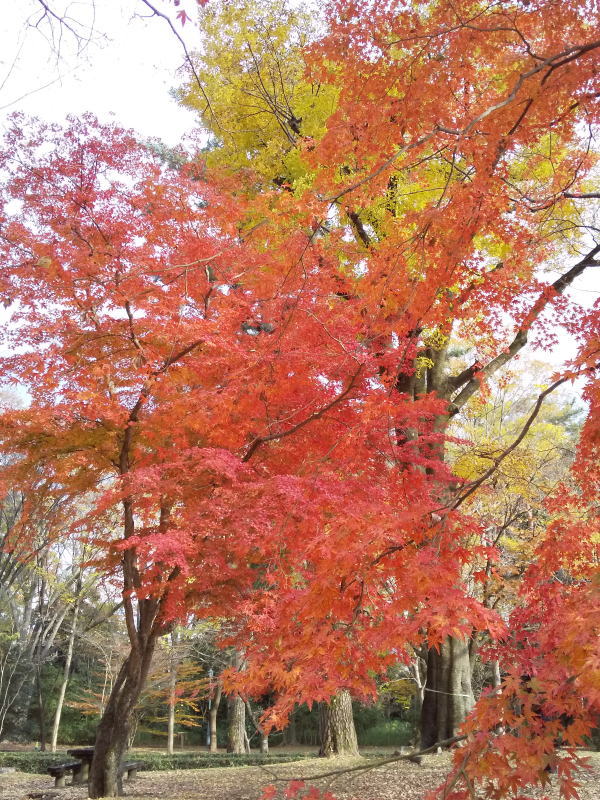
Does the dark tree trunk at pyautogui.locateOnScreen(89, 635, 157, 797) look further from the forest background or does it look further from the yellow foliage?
the yellow foliage

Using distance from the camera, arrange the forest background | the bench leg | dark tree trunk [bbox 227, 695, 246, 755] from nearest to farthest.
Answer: the forest background, the bench leg, dark tree trunk [bbox 227, 695, 246, 755]

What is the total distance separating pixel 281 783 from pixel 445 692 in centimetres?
252

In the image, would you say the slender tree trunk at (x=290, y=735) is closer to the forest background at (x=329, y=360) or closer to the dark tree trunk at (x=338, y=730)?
the dark tree trunk at (x=338, y=730)

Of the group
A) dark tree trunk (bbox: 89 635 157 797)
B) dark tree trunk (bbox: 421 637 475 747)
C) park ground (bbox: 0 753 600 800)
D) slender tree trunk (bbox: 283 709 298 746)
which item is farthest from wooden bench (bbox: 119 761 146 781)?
slender tree trunk (bbox: 283 709 298 746)

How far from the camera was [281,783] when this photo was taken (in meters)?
8.18

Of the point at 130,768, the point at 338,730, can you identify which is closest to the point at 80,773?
the point at 130,768

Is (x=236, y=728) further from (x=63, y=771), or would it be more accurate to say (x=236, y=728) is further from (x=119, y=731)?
(x=119, y=731)

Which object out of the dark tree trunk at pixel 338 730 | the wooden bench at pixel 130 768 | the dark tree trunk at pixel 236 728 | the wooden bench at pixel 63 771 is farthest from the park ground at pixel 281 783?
the dark tree trunk at pixel 236 728

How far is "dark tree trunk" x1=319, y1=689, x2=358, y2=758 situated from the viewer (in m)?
11.1

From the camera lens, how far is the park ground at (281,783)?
23.0ft

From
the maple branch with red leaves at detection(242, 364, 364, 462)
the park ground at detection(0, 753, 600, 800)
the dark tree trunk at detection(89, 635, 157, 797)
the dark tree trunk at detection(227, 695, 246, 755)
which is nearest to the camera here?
the maple branch with red leaves at detection(242, 364, 364, 462)

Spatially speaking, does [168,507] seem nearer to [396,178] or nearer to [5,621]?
[396,178]

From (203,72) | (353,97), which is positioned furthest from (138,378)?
(203,72)

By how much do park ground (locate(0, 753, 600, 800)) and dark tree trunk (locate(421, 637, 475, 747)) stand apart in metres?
0.43
